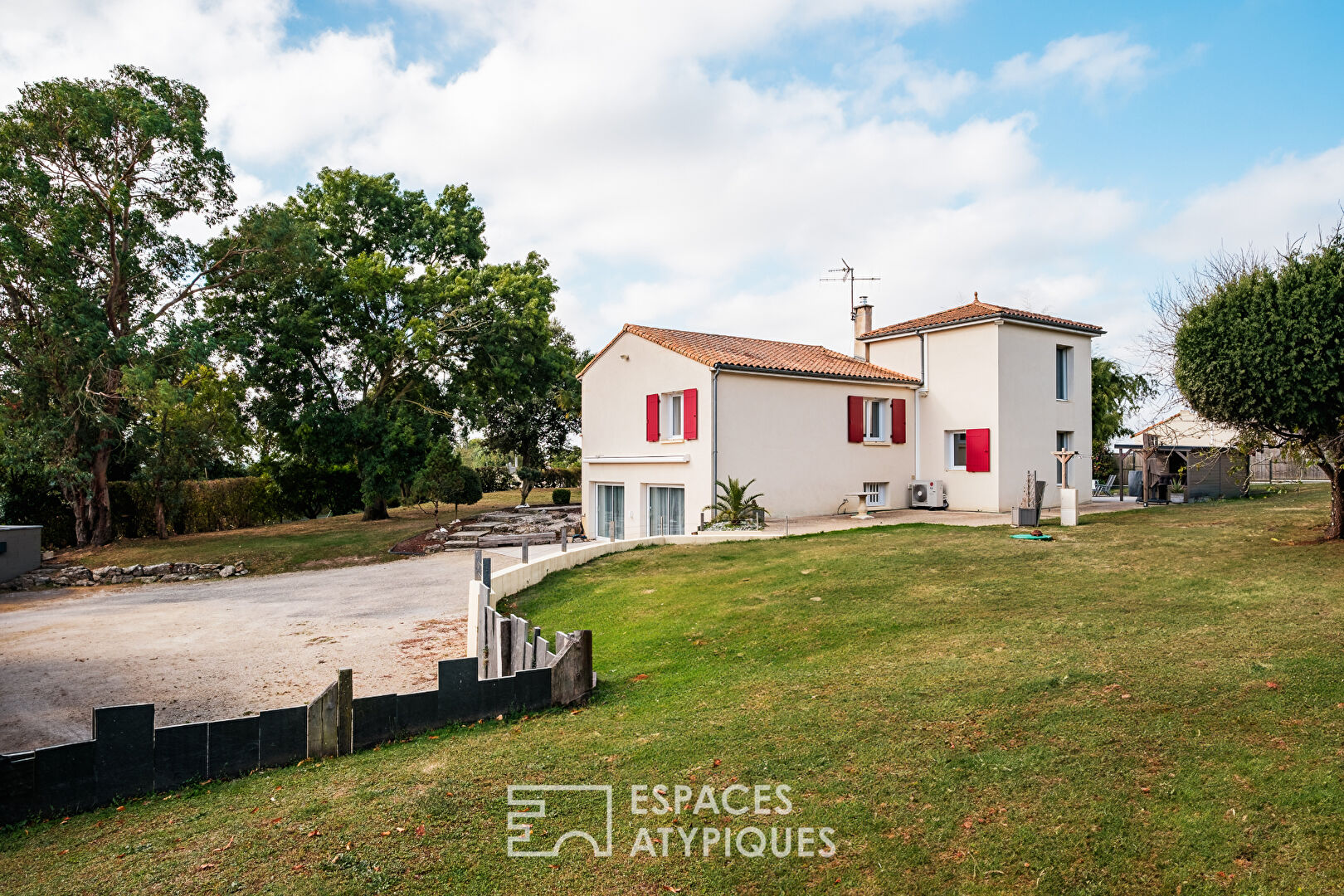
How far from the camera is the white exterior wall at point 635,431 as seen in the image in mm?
19859

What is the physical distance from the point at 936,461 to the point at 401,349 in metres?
18.9

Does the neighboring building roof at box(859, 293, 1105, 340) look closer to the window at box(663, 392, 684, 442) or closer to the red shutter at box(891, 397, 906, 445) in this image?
the red shutter at box(891, 397, 906, 445)

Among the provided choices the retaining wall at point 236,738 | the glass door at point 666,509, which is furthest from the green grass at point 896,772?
the glass door at point 666,509

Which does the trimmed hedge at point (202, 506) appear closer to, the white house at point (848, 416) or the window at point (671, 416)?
the white house at point (848, 416)

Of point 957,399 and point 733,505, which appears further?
point 957,399

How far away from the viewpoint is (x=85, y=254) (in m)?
23.3

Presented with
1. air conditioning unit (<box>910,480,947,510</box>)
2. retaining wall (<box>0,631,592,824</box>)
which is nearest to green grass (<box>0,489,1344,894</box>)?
retaining wall (<box>0,631,592,824</box>)

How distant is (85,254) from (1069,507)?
27898 mm

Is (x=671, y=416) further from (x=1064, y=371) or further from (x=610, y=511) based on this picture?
(x=1064, y=371)

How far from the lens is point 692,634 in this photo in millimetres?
8414

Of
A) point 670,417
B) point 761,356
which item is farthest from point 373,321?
point 761,356

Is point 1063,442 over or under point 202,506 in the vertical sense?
over

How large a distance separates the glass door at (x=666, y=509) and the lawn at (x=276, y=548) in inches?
280

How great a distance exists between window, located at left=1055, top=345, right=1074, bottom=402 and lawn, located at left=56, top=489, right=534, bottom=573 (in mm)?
19474
